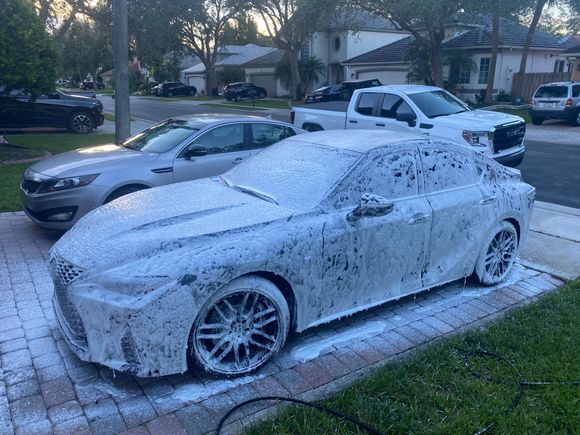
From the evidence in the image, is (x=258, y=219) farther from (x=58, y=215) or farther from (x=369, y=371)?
(x=58, y=215)

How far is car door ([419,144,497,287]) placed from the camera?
4434 mm

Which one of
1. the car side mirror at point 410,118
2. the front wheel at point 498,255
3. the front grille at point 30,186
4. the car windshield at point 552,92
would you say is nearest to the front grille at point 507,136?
the car side mirror at point 410,118

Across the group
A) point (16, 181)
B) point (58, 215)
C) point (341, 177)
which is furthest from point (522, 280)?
point (16, 181)

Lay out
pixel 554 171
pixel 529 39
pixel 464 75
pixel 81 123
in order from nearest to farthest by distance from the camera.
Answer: pixel 554 171, pixel 81 123, pixel 529 39, pixel 464 75

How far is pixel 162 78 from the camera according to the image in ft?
211

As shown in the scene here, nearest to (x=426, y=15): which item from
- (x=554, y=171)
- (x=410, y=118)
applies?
(x=554, y=171)

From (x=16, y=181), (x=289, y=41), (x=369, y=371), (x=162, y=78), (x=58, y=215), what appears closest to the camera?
(x=369, y=371)

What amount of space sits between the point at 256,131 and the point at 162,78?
61.7 meters

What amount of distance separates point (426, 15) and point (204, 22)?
22.8 metres

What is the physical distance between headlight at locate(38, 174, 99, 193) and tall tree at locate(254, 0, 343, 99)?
2338 cm

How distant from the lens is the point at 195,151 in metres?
6.40

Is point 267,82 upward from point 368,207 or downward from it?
upward

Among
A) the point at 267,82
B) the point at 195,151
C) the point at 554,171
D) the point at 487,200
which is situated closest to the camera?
the point at 487,200

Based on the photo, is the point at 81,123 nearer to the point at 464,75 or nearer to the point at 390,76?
the point at 464,75
